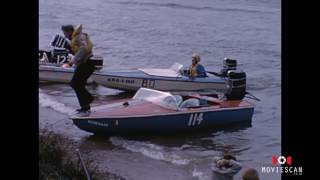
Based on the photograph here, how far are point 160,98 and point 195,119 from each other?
2.89 feet

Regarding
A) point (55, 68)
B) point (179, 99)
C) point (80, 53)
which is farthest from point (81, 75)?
point (55, 68)

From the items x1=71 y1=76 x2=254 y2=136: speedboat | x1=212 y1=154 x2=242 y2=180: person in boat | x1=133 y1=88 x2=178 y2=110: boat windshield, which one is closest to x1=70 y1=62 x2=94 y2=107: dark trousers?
x1=71 y1=76 x2=254 y2=136: speedboat

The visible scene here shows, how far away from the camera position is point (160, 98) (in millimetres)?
11977

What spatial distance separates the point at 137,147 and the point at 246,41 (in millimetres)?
19662

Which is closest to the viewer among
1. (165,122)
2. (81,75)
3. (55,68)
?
(81,75)

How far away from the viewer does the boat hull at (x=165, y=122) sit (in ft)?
36.4

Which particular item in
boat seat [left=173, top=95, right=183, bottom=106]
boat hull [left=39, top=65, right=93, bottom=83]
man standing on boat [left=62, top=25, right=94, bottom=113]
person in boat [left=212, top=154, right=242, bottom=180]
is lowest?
person in boat [left=212, top=154, right=242, bottom=180]

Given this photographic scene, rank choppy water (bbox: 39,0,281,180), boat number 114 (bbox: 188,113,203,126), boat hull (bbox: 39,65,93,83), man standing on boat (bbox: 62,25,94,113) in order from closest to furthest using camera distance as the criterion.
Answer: man standing on boat (bbox: 62,25,94,113), choppy water (bbox: 39,0,281,180), boat number 114 (bbox: 188,113,203,126), boat hull (bbox: 39,65,93,83)

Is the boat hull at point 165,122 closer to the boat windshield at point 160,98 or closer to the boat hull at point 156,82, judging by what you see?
the boat windshield at point 160,98

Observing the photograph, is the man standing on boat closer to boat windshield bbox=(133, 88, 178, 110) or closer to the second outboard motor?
boat windshield bbox=(133, 88, 178, 110)

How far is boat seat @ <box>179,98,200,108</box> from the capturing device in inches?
470

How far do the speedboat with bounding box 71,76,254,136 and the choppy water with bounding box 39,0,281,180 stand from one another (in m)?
0.25

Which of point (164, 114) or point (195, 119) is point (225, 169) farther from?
point (195, 119)

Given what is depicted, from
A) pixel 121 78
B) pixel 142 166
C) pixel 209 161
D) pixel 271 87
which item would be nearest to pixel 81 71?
pixel 142 166
